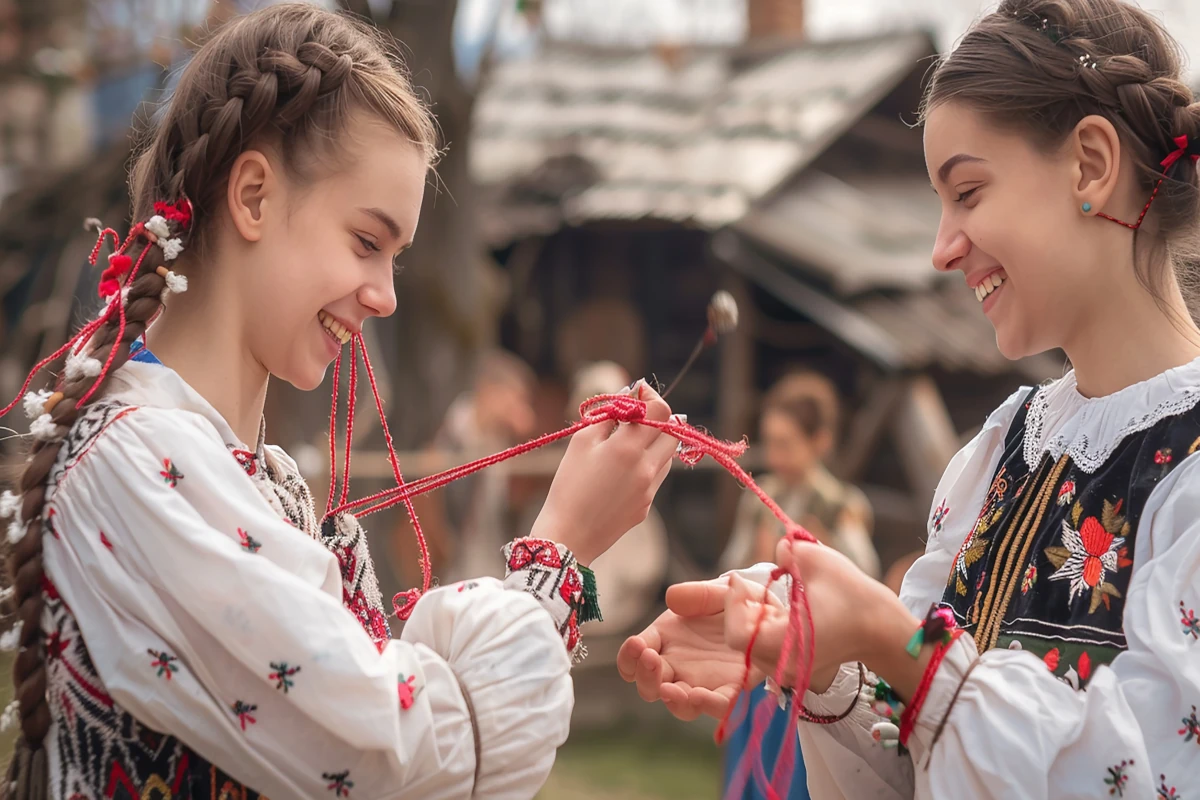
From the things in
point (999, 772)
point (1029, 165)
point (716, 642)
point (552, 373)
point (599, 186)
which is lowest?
point (552, 373)

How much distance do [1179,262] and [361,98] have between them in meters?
1.26

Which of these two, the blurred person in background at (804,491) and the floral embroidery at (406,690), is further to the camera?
the blurred person in background at (804,491)

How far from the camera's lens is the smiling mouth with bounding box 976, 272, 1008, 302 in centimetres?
173

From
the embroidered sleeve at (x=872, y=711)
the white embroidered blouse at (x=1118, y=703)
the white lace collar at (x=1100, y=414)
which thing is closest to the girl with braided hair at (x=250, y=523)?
the embroidered sleeve at (x=872, y=711)

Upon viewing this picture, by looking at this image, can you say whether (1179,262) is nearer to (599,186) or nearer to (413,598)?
(413,598)

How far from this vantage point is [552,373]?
933cm

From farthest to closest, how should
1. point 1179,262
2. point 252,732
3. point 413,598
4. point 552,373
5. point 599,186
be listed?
point 552,373 → point 599,186 → point 413,598 → point 1179,262 → point 252,732

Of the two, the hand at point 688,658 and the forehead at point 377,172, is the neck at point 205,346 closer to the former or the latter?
the forehead at point 377,172

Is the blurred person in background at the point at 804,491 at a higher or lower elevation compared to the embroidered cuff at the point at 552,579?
lower

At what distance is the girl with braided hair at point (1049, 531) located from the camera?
1.45 meters

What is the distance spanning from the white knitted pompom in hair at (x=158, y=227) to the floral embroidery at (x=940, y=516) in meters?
1.33

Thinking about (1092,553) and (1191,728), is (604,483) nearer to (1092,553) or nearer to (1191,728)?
(1092,553)

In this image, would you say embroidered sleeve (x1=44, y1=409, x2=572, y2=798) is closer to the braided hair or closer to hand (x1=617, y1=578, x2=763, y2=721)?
the braided hair

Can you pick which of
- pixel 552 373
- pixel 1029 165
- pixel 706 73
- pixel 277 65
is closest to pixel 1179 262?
pixel 1029 165
